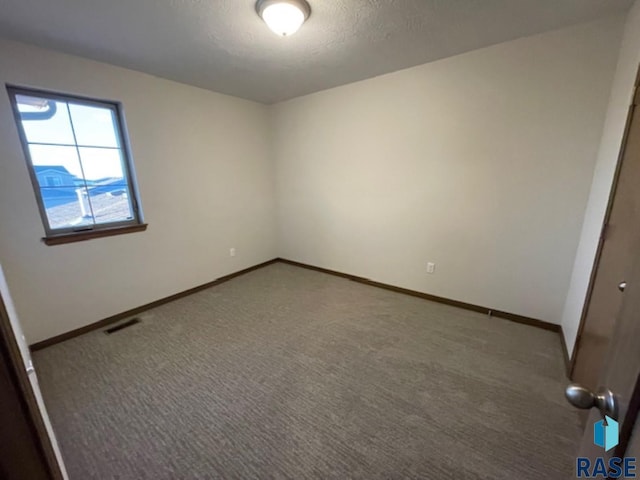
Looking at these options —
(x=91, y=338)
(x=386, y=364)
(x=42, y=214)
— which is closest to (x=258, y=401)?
(x=386, y=364)

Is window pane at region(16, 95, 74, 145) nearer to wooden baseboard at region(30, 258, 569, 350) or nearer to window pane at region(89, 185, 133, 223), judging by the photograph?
window pane at region(89, 185, 133, 223)

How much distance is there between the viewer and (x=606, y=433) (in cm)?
54

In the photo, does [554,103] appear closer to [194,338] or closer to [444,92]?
[444,92]

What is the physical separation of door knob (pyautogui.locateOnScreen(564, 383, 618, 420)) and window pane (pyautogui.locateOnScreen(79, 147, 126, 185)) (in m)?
3.39

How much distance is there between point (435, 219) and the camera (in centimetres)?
285

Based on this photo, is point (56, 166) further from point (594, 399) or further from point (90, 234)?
point (594, 399)

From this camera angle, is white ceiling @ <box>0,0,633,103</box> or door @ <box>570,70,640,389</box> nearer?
door @ <box>570,70,640,389</box>

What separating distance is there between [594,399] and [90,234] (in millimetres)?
3325

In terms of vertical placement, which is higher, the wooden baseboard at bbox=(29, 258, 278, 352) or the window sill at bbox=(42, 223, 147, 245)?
the window sill at bbox=(42, 223, 147, 245)

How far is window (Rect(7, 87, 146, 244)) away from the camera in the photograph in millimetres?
2170

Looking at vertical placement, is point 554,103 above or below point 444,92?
below

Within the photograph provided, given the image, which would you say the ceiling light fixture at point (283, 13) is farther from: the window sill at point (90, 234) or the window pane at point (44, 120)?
the window sill at point (90, 234)

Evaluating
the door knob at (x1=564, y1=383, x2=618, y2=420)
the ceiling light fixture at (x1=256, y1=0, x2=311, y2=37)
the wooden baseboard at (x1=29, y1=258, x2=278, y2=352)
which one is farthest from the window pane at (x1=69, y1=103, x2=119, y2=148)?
the door knob at (x1=564, y1=383, x2=618, y2=420)

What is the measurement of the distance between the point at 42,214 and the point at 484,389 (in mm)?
3629
